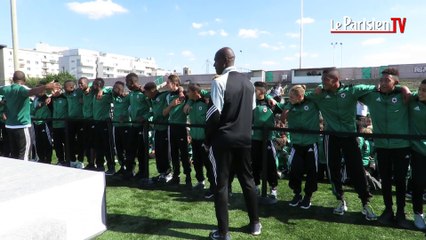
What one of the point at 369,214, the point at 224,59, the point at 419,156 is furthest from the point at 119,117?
the point at 419,156

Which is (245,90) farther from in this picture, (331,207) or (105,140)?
(105,140)

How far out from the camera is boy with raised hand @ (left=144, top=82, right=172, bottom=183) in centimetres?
613

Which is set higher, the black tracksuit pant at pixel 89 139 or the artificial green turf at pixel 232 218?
the black tracksuit pant at pixel 89 139

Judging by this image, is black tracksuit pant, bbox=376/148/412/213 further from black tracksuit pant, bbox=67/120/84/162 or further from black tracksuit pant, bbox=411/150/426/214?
black tracksuit pant, bbox=67/120/84/162

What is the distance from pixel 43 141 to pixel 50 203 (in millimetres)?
7390

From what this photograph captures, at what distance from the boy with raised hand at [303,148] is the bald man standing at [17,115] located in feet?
14.5

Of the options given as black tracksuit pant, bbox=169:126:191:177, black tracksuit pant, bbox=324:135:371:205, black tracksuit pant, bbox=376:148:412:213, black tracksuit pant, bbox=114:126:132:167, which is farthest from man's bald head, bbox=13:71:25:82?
black tracksuit pant, bbox=376:148:412:213

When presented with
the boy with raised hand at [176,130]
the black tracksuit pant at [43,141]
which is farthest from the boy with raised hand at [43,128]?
the boy with raised hand at [176,130]

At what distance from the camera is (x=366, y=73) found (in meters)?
42.7

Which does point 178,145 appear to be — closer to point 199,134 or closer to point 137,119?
point 199,134

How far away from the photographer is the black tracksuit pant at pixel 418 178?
398cm

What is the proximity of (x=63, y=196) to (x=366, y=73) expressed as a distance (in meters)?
46.6

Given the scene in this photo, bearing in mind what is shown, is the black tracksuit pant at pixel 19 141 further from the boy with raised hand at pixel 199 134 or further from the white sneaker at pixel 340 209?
the white sneaker at pixel 340 209

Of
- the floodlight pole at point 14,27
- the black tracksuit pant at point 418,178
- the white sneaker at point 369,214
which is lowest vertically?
the white sneaker at point 369,214
